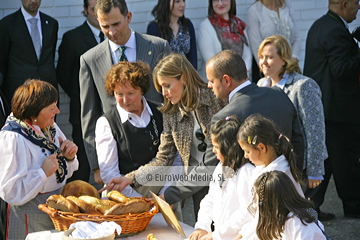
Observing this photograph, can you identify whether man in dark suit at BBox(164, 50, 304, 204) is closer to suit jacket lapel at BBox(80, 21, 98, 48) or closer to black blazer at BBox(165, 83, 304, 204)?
black blazer at BBox(165, 83, 304, 204)

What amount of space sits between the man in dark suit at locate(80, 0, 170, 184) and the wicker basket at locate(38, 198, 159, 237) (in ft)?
4.19

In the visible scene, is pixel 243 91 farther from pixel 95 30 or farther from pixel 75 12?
pixel 75 12

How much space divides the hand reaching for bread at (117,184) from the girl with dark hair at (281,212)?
1165 millimetres

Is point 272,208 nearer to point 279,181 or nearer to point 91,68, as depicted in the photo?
point 279,181

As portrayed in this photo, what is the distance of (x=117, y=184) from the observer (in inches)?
146

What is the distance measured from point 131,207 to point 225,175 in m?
0.52

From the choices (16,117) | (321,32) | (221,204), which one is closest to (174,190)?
(221,204)

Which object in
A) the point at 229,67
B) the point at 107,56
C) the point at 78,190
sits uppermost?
the point at 229,67

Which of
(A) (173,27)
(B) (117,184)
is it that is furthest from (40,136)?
(A) (173,27)

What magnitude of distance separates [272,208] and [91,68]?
7.46 ft

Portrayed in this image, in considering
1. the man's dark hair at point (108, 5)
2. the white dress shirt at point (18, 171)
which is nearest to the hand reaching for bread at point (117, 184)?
the white dress shirt at point (18, 171)

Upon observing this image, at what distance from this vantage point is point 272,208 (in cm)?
273

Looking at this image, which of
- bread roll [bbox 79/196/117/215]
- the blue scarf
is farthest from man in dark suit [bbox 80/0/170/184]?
bread roll [bbox 79/196/117/215]

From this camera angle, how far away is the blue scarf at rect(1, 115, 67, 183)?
3.54m
